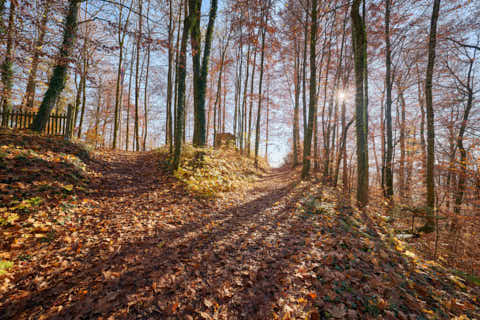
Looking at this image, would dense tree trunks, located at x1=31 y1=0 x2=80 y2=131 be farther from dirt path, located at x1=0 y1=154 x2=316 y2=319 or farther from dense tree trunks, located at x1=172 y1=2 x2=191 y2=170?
dirt path, located at x1=0 y1=154 x2=316 y2=319

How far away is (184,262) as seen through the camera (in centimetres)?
299

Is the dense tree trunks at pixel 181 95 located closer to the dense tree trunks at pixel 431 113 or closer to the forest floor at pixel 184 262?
the forest floor at pixel 184 262

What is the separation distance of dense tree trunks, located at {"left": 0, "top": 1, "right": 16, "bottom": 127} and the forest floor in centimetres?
303

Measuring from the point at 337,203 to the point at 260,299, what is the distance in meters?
5.41

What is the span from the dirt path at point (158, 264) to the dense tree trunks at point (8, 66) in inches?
197

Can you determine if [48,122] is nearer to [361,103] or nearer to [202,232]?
[202,232]

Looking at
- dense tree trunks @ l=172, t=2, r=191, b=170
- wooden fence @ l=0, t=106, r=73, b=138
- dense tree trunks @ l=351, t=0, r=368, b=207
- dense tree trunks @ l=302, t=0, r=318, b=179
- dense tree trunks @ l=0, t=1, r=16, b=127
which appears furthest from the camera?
dense tree trunks @ l=302, t=0, r=318, b=179

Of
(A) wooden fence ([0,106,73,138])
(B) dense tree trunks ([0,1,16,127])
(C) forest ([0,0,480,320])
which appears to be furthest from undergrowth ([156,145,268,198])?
(B) dense tree trunks ([0,1,16,127])

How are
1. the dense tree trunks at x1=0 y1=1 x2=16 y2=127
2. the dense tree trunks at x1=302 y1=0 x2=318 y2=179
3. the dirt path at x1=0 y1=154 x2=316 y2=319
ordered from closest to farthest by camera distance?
the dirt path at x1=0 y1=154 x2=316 y2=319 → the dense tree trunks at x1=0 y1=1 x2=16 y2=127 → the dense tree trunks at x1=302 y1=0 x2=318 y2=179

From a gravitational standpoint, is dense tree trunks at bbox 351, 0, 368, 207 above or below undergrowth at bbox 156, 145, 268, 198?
above

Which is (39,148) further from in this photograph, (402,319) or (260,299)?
(402,319)

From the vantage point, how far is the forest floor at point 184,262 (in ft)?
7.23

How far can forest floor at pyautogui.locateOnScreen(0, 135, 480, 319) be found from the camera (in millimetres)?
2205

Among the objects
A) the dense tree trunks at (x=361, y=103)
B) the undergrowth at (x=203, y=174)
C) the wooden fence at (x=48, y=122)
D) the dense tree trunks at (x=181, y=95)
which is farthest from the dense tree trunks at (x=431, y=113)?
the wooden fence at (x=48, y=122)
